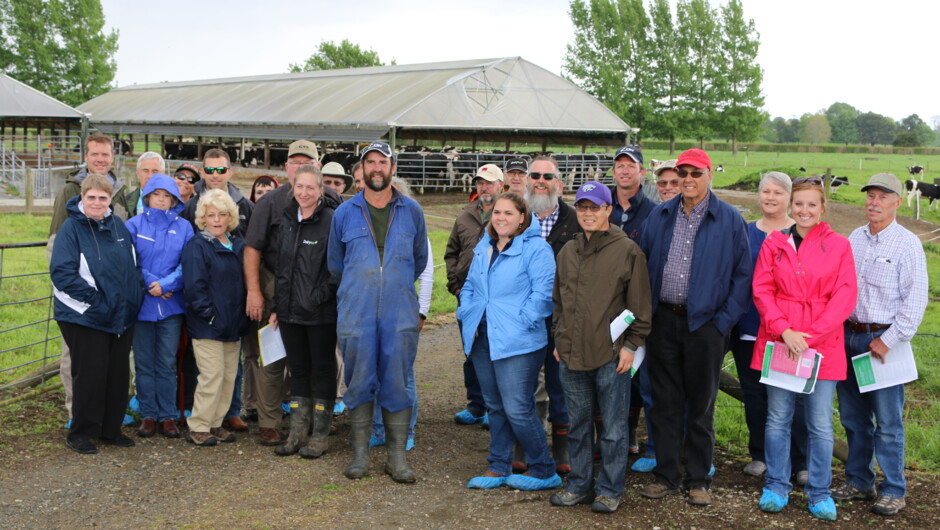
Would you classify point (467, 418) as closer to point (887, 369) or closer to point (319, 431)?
point (319, 431)

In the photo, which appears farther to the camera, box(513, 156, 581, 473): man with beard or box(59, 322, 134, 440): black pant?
box(59, 322, 134, 440): black pant

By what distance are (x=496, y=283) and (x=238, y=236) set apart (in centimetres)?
219

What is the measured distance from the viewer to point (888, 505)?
4668 mm

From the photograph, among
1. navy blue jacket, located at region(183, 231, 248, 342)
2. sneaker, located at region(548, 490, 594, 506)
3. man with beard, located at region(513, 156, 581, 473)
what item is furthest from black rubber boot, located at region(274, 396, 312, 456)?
sneaker, located at region(548, 490, 594, 506)

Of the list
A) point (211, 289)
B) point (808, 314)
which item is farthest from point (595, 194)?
point (211, 289)

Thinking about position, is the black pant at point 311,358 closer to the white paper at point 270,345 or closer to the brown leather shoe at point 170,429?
the white paper at point 270,345

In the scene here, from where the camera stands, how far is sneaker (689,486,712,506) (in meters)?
4.74

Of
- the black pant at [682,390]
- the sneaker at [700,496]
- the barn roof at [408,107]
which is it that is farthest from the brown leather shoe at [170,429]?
the barn roof at [408,107]

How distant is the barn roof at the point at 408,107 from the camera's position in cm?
2519

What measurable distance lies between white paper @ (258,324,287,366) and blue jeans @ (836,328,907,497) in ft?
11.8

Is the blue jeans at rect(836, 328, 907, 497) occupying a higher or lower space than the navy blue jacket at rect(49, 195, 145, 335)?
lower

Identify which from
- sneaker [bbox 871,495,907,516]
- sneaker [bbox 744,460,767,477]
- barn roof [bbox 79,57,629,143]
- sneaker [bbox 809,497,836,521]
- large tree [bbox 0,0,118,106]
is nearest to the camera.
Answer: sneaker [bbox 809,497,836,521]

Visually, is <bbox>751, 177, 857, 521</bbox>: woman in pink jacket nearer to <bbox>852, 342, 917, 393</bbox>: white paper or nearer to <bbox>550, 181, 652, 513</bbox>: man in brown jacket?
<bbox>852, 342, 917, 393</bbox>: white paper

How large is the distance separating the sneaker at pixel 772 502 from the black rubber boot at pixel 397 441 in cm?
206
